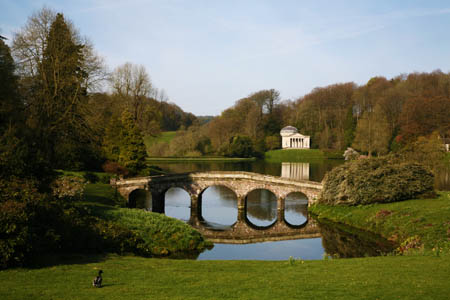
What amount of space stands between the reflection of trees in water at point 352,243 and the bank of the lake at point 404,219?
0.84 metres

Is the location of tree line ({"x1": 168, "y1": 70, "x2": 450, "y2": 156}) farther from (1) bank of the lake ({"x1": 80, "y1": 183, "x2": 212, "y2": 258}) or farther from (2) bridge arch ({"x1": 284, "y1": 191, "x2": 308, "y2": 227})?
(1) bank of the lake ({"x1": 80, "y1": 183, "x2": 212, "y2": 258})

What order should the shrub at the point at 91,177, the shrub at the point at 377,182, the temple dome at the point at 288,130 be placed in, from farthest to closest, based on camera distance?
the temple dome at the point at 288,130 < the shrub at the point at 91,177 < the shrub at the point at 377,182

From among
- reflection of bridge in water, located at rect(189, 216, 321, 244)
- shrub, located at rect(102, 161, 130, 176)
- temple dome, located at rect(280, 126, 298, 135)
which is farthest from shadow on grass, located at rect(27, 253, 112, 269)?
temple dome, located at rect(280, 126, 298, 135)

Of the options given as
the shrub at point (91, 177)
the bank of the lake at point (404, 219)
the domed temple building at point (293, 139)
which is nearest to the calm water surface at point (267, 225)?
the bank of the lake at point (404, 219)

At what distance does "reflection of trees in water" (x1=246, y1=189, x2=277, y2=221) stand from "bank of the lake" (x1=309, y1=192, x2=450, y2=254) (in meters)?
4.61

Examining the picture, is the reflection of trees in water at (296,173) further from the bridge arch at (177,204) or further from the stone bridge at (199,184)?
the stone bridge at (199,184)

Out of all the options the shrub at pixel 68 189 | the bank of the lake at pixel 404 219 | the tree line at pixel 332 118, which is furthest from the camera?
the tree line at pixel 332 118

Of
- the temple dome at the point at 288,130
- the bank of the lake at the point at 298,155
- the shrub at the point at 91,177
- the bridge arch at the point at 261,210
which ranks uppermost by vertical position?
the temple dome at the point at 288,130

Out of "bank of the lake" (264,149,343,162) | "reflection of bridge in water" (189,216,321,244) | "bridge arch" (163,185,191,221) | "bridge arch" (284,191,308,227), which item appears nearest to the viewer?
"reflection of bridge in water" (189,216,321,244)

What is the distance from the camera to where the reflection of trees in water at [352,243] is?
79.7 feet

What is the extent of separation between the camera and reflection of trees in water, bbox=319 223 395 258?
957 inches

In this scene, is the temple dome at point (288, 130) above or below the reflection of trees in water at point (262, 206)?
above

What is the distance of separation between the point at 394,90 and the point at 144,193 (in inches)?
2711

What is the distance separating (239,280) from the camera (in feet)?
40.4
